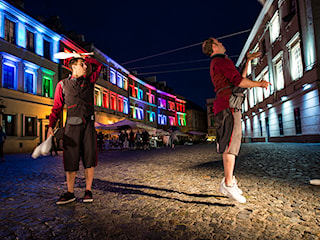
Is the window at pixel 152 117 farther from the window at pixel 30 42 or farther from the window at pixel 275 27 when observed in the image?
the window at pixel 275 27

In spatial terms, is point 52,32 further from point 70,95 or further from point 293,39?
point 70,95

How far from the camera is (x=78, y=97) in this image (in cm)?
305

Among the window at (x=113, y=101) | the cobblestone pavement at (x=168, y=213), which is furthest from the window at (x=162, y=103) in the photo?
the cobblestone pavement at (x=168, y=213)

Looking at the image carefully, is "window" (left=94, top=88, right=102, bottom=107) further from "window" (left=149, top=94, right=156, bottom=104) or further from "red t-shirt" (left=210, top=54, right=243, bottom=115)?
"red t-shirt" (left=210, top=54, right=243, bottom=115)

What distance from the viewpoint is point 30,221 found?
2428mm

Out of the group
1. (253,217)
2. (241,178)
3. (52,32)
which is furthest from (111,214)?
(52,32)

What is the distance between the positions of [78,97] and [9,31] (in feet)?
62.8

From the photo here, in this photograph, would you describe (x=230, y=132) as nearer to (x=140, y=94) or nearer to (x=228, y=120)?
(x=228, y=120)

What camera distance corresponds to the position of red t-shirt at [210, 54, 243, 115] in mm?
2668

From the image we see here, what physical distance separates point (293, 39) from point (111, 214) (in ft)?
56.4

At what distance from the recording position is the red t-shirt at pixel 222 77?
2668mm

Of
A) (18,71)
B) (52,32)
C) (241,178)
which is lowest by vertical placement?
(241,178)

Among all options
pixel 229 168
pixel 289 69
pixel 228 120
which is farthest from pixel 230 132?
pixel 289 69

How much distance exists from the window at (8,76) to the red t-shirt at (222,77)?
1892 centimetres
